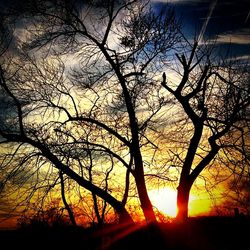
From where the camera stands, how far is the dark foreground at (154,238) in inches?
407

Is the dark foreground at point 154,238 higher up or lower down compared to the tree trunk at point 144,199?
lower down

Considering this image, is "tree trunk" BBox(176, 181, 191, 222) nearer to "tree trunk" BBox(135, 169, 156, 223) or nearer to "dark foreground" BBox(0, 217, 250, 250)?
"dark foreground" BBox(0, 217, 250, 250)

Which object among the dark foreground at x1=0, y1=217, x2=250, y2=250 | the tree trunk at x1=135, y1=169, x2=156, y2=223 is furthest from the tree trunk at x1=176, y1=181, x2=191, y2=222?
the tree trunk at x1=135, y1=169, x2=156, y2=223

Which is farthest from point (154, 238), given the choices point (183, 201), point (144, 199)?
point (183, 201)

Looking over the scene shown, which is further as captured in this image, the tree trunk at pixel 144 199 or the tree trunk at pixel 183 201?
the tree trunk at pixel 144 199

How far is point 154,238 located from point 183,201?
1.62 meters

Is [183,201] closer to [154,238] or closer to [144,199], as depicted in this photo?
[144,199]

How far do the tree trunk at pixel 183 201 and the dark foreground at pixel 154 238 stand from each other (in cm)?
35

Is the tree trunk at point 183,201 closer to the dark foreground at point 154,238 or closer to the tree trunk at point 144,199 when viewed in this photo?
the dark foreground at point 154,238

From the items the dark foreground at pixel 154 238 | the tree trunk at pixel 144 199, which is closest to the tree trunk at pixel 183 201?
the dark foreground at pixel 154 238

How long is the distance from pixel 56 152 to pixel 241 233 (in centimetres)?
804

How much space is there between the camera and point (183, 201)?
1031 cm

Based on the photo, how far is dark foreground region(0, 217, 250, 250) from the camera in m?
10.3

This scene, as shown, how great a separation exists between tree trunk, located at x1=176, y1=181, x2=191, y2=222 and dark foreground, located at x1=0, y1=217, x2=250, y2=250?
0.35 m
